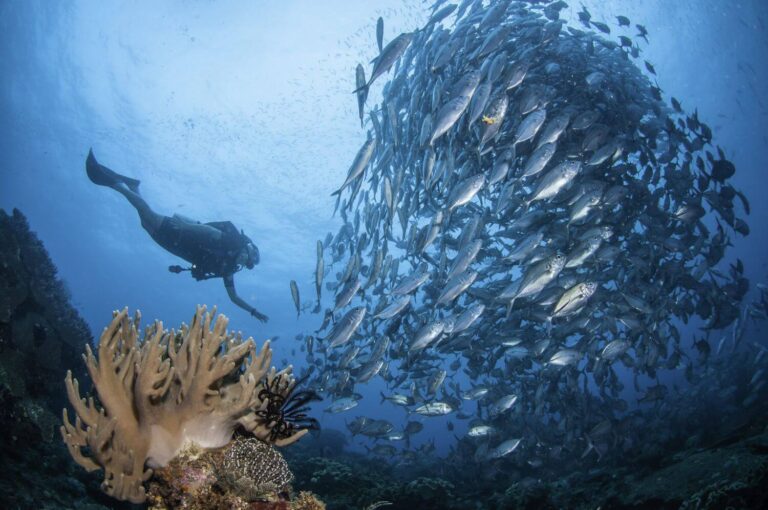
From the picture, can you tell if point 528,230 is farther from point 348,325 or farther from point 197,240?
point 197,240

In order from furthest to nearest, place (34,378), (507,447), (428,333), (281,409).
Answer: (507,447)
(34,378)
(428,333)
(281,409)

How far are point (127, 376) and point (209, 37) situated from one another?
2526 cm

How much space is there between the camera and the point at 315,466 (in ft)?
29.2

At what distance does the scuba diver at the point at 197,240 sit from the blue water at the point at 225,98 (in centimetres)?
727

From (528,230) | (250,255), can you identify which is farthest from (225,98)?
(528,230)

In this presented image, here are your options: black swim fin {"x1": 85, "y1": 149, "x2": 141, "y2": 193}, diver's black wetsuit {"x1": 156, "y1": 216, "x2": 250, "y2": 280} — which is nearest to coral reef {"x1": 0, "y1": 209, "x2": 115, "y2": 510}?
black swim fin {"x1": 85, "y1": 149, "x2": 141, "y2": 193}

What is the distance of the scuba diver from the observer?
32.4 feet

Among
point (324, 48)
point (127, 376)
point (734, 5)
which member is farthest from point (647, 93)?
point (734, 5)

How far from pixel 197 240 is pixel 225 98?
20.2 m

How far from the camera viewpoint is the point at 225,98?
25.8 metres

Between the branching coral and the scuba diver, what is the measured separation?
7509mm

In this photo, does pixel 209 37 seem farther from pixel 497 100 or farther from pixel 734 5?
pixel 734 5

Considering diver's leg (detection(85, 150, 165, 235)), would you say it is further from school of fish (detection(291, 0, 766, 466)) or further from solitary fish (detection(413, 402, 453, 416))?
solitary fish (detection(413, 402, 453, 416))

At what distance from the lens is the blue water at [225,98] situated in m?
21.2
